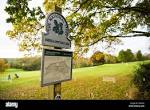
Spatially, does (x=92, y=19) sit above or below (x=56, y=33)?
above

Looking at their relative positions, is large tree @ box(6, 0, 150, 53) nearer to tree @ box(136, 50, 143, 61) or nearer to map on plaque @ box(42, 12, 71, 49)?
tree @ box(136, 50, 143, 61)

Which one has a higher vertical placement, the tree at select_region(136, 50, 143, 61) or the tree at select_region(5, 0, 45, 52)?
the tree at select_region(5, 0, 45, 52)

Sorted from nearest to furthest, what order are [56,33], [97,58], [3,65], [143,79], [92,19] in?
1. [56,33]
2. [3,65]
3. [143,79]
4. [97,58]
5. [92,19]

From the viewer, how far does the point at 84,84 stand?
3977 millimetres

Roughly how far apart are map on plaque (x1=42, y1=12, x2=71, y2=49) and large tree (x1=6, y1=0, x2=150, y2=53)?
21.8 inches

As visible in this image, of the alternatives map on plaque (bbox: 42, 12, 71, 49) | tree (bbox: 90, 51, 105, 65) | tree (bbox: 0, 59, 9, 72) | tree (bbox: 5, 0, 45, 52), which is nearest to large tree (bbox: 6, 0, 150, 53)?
tree (bbox: 5, 0, 45, 52)

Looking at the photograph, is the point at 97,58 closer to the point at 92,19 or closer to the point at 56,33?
the point at 92,19

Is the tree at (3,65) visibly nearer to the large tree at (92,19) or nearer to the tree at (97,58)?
the large tree at (92,19)

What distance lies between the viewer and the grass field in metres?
3.68

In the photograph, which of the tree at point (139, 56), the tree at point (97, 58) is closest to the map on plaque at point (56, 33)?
the tree at point (97, 58)

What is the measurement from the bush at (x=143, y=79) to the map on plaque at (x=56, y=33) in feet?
3.42

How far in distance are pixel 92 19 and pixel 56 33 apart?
1129 millimetres

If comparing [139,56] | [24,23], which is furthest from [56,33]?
[139,56]

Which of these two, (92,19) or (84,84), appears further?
(92,19)
